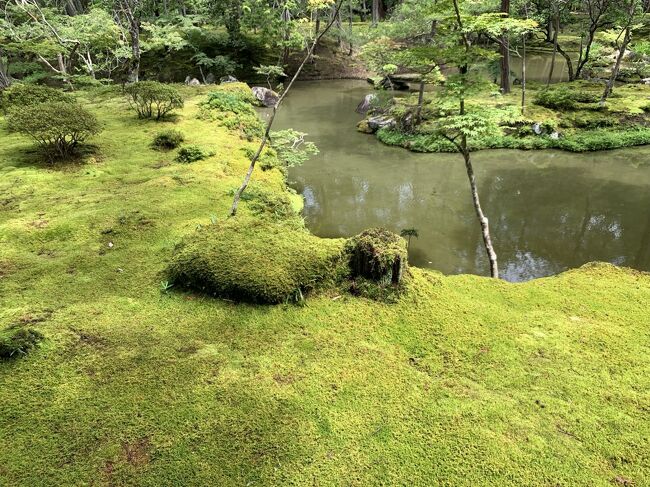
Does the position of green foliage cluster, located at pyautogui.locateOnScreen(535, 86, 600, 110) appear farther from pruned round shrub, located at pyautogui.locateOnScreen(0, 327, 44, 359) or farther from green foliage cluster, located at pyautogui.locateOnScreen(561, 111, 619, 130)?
pruned round shrub, located at pyautogui.locateOnScreen(0, 327, 44, 359)

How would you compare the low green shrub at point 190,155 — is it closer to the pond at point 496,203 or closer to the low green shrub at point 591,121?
the pond at point 496,203

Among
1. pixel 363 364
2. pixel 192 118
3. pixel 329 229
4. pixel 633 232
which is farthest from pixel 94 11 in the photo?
pixel 633 232

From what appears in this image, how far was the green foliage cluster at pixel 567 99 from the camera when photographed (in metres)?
20.1

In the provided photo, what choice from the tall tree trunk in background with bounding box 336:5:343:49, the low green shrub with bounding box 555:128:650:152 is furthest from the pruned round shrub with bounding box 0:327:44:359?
the tall tree trunk in background with bounding box 336:5:343:49

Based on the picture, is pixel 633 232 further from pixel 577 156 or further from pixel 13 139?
pixel 13 139

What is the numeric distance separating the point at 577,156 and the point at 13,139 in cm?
2007

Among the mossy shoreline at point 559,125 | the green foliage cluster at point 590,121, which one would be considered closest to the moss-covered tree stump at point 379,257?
the mossy shoreline at point 559,125

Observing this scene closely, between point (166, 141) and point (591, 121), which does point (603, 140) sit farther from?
point (166, 141)

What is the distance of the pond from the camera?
1048cm

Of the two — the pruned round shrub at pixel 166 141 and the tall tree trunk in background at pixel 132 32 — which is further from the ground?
the tall tree trunk in background at pixel 132 32

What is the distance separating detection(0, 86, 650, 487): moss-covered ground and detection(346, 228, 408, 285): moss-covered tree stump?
0.38 meters

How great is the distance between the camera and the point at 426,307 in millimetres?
5613

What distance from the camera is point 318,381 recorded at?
4.47 meters

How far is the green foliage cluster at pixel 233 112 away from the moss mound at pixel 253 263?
859cm
